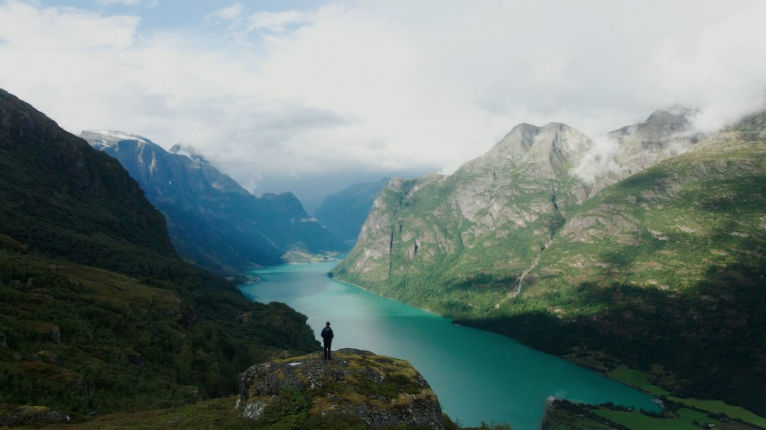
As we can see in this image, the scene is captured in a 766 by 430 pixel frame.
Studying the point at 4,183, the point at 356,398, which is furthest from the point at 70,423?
the point at 4,183

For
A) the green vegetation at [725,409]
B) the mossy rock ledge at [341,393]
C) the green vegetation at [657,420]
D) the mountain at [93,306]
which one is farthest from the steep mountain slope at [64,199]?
the green vegetation at [725,409]

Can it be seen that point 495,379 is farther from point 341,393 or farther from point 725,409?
point 341,393

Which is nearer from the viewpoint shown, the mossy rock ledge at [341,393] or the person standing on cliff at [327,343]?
the mossy rock ledge at [341,393]

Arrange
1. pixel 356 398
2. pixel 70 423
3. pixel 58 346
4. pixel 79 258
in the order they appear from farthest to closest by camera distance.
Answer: pixel 79 258 → pixel 58 346 → pixel 70 423 → pixel 356 398

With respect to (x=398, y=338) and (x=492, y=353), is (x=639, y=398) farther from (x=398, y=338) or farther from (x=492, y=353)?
(x=398, y=338)

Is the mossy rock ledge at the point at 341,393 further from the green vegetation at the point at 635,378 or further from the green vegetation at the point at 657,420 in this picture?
the green vegetation at the point at 635,378

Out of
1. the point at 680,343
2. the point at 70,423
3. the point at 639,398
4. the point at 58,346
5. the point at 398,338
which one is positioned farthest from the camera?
the point at 398,338
